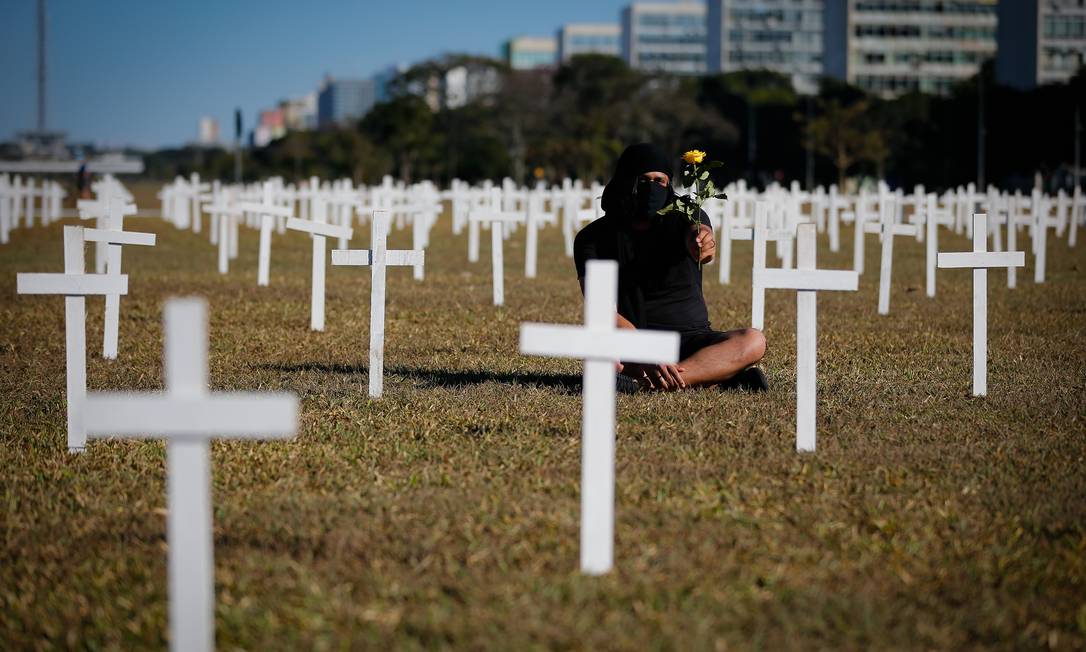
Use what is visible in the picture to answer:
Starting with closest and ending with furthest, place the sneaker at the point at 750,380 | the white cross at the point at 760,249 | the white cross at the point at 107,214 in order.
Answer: the sneaker at the point at 750,380 → the white cross at the point at 760,249 → the white cross at the point at 107,214

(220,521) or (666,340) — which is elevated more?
(666,340)

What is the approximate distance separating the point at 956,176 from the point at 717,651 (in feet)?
238

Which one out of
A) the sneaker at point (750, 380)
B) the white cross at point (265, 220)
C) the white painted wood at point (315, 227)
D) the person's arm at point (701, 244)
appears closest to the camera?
the person's arm at point (701, 244)

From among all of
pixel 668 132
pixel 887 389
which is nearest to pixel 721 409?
pixel 887 389

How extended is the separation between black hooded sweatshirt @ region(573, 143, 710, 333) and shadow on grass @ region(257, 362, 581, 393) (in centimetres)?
80

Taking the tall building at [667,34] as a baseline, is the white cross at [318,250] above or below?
below

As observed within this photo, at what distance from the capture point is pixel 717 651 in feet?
13.0

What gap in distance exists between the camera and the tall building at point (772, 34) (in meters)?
153

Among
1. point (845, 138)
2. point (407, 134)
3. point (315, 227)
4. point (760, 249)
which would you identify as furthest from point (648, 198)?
point (407, 134)

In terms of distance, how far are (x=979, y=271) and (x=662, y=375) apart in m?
2.06

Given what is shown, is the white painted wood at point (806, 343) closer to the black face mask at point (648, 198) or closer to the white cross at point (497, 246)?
the black face mask at point (648, 198)

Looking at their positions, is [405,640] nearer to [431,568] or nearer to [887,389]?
[431,568]

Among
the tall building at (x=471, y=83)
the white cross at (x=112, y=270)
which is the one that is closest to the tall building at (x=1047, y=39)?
the tall building at (x=471, y=83)

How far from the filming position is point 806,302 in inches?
254
